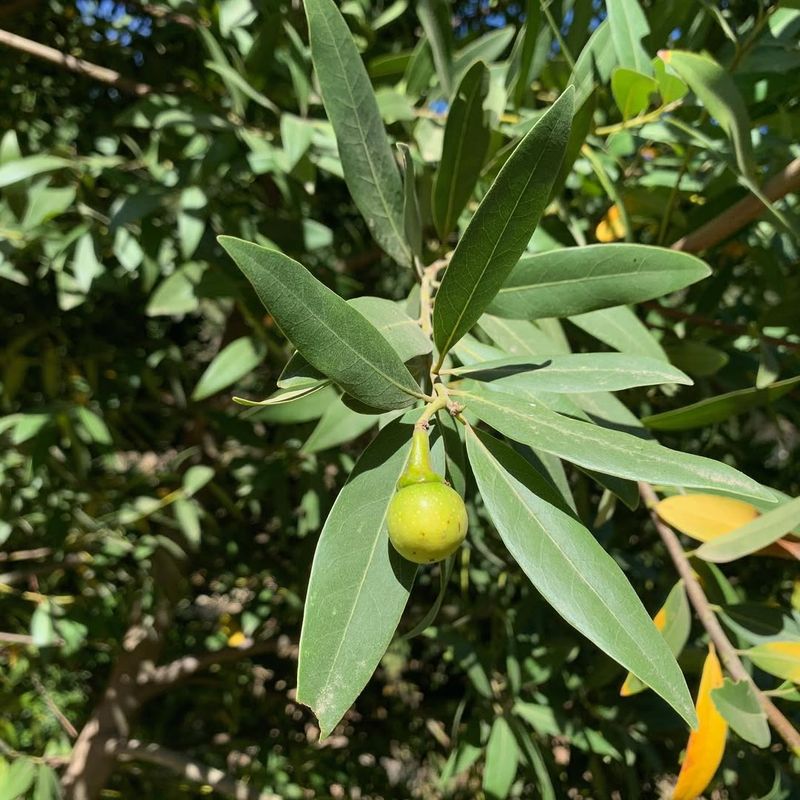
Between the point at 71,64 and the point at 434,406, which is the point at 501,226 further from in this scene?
the point at 71,64

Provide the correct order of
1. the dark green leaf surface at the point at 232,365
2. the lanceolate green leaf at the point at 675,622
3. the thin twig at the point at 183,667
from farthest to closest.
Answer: the thin twig at the point at 183,667 → the dark green leaf surface at the point at 232,365 → the lanceolate green leaf at the point at 675,622

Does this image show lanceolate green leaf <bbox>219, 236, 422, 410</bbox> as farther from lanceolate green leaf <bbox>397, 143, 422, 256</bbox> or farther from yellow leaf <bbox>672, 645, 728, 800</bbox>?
yellow leaf <bbox>672, 645, 728, 800</bbox>

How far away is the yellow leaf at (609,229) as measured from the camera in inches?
34.0

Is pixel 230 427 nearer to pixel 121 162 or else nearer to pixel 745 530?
pixel 121 162

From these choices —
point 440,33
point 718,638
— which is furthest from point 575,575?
point 440,33

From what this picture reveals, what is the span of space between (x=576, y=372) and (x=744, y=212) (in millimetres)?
382

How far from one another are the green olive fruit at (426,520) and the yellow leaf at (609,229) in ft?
1.84

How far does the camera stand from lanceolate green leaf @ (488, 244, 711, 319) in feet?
1.77

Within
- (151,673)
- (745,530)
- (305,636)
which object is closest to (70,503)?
(151,673)

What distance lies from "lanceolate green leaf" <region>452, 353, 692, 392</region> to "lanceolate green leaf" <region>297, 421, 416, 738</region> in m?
0.08

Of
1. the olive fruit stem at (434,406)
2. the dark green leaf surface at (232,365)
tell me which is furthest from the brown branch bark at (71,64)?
the olive fruit stem at (434,406)

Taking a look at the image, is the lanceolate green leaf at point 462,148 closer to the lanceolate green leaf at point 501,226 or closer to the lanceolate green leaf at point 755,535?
the lanceolate green leaf at point 501,226

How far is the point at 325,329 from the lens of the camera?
1.31 feet

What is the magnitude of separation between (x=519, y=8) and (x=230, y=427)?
1.10m
